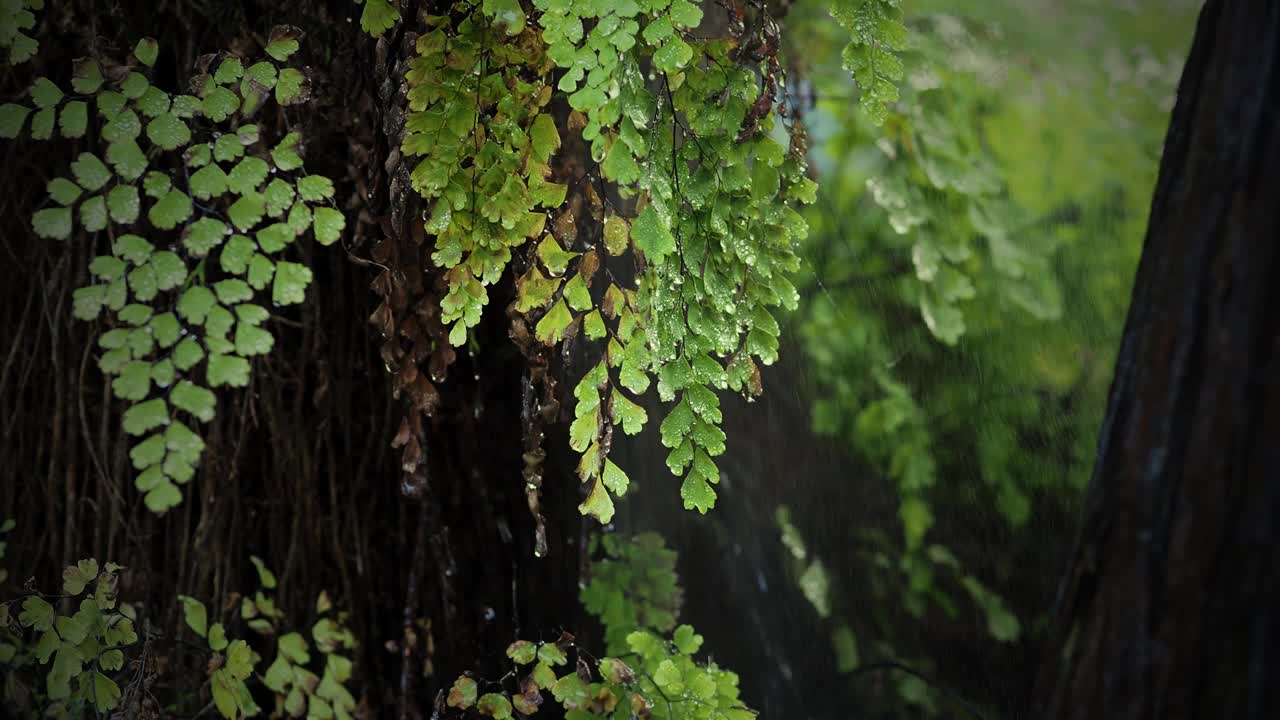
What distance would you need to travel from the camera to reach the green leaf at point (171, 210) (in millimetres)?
1341

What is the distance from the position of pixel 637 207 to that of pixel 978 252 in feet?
3.24

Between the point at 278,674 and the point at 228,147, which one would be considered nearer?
the point at 228,147

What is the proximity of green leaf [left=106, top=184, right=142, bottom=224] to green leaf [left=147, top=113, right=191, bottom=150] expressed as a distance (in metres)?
0.09

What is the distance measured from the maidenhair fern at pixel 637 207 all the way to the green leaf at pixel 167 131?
399mm

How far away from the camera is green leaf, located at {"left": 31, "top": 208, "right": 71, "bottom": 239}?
133 centimetres

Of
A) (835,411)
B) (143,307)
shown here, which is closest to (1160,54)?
(835,411)

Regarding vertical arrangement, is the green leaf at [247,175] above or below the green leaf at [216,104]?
below

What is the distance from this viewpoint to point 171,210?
1.35 meters

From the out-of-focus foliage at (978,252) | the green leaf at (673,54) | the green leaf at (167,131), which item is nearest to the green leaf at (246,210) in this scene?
the green leaf at (167,131)

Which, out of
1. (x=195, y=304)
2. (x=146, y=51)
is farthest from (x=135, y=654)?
(x=146, y=51)

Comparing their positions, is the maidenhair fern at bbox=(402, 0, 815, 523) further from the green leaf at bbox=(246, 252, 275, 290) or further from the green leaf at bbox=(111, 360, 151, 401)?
the green leaf at bbox=(111, 360, 151, 401)

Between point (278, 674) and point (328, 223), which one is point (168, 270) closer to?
point (328, 223)

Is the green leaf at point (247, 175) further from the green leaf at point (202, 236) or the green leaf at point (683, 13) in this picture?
the green leaf at point (683, 13)

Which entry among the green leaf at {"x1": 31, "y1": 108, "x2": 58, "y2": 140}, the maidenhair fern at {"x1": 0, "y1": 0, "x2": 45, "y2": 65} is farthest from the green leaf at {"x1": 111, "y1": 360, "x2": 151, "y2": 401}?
the maidenhair fern at {"x1": 0, "y1": 0, "x2": 45, "y2": 65}
